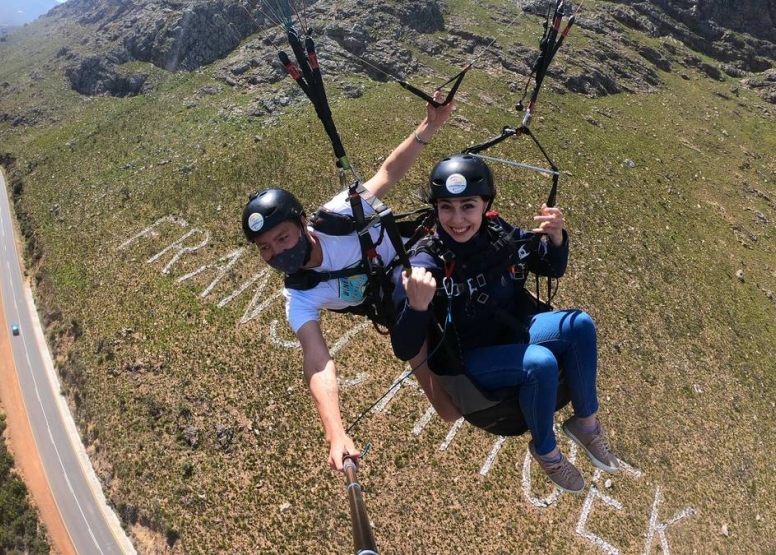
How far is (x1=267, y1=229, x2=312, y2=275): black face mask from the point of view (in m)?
4.77

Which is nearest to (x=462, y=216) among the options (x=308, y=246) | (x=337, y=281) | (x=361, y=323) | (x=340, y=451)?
(x=337, y=281)

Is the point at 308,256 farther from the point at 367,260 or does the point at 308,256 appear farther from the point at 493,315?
the point at 493,315

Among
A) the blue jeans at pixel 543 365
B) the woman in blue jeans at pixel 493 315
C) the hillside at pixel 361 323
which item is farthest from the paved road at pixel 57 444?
the blue jeans at pixel 543 365

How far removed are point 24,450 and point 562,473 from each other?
116 ft

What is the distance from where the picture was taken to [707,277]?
27250mm

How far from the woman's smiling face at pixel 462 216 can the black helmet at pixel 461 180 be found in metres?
0.09

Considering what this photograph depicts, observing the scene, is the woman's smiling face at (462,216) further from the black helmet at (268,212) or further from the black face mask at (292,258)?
the black helmet at (268,212)

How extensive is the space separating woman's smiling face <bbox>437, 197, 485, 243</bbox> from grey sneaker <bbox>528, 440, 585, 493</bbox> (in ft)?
8.75

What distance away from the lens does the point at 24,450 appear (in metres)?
28.8

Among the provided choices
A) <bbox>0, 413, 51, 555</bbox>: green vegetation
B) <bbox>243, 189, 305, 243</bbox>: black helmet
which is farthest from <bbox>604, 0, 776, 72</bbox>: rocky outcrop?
<bbox>0, 413, 51, 555</bbox>: green vegetation

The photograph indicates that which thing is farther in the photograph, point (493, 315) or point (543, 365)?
point (493, 315)

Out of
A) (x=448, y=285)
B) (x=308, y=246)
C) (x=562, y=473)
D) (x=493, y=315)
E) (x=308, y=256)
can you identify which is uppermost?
(x=308, y=246)

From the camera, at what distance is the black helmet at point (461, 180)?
15.7ft

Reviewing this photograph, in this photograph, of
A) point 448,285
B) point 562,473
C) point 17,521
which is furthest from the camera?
point 17,521
